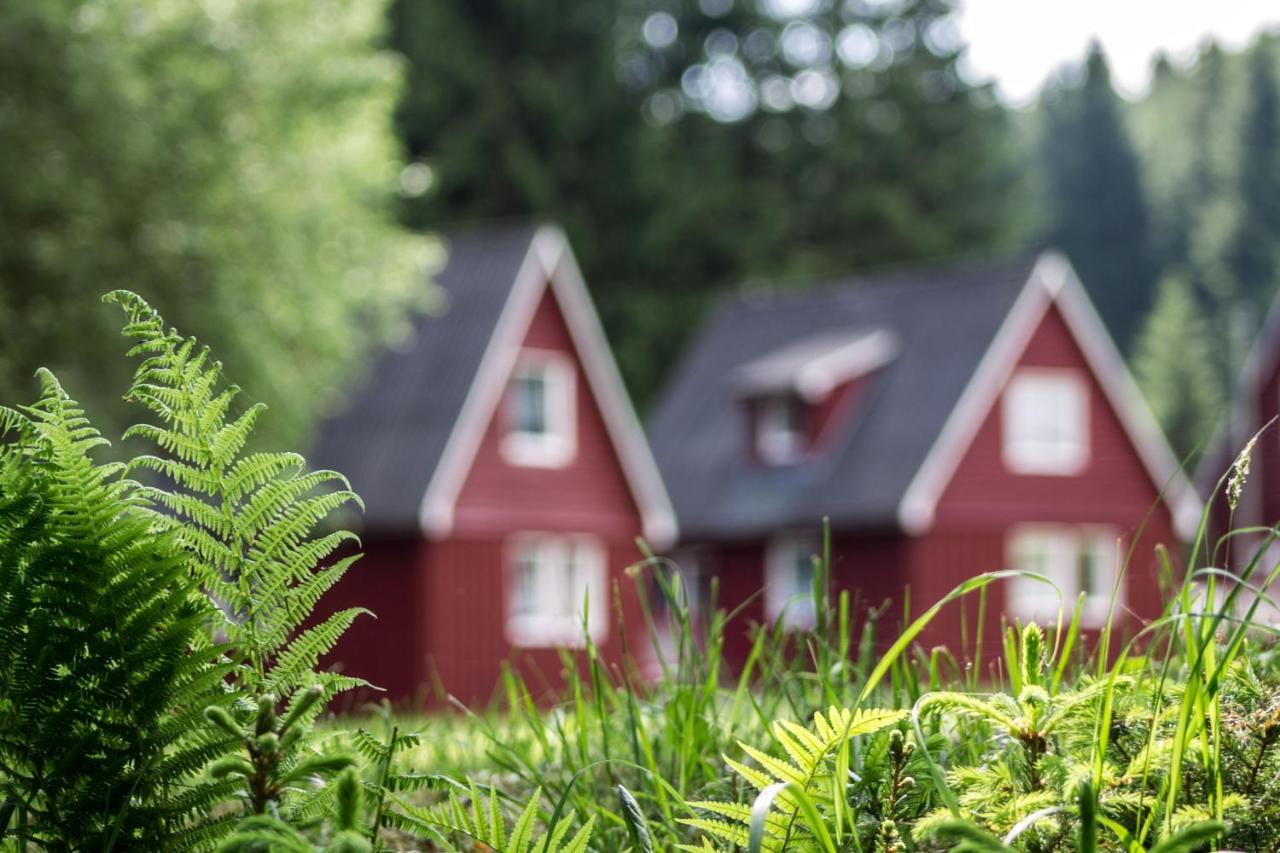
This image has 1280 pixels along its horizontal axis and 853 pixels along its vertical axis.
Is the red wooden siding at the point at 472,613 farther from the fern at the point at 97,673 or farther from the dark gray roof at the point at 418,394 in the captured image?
the fern at the point at 97,673

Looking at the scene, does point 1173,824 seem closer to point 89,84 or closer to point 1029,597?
point 89,84

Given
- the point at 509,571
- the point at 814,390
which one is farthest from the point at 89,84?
the point at 814,390

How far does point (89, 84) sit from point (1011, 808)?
66.7ft

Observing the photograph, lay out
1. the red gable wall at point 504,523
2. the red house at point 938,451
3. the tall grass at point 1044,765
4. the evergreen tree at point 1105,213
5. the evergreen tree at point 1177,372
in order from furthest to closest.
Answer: the evergreen tree at point 1105,213
the evergreen tree at point 1177,372
the red house at point 938,451
the red gable wall at point 504,523
the tall grass at point 1044,765

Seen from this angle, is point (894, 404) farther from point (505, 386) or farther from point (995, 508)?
point (505, 386)

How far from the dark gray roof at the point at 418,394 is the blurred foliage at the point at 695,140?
16.8 metres

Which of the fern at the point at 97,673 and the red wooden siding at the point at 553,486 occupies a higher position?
the red wooden siding at the point at 553,486

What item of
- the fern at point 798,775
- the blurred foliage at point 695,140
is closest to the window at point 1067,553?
the blurred foliage at point 695,140

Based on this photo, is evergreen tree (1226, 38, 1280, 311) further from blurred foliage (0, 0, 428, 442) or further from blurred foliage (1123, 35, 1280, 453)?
blurred foliage (0, 0, 428, 442)

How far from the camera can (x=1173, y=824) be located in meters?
2.25

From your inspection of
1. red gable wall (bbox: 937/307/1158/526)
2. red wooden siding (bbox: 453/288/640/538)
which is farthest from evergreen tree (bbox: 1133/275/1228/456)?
red wooden siding (bbox: 453/288/640/538)

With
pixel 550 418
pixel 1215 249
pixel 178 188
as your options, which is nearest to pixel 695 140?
pixel 550 418

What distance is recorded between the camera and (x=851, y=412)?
34.2 meters

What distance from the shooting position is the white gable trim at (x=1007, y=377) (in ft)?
104
